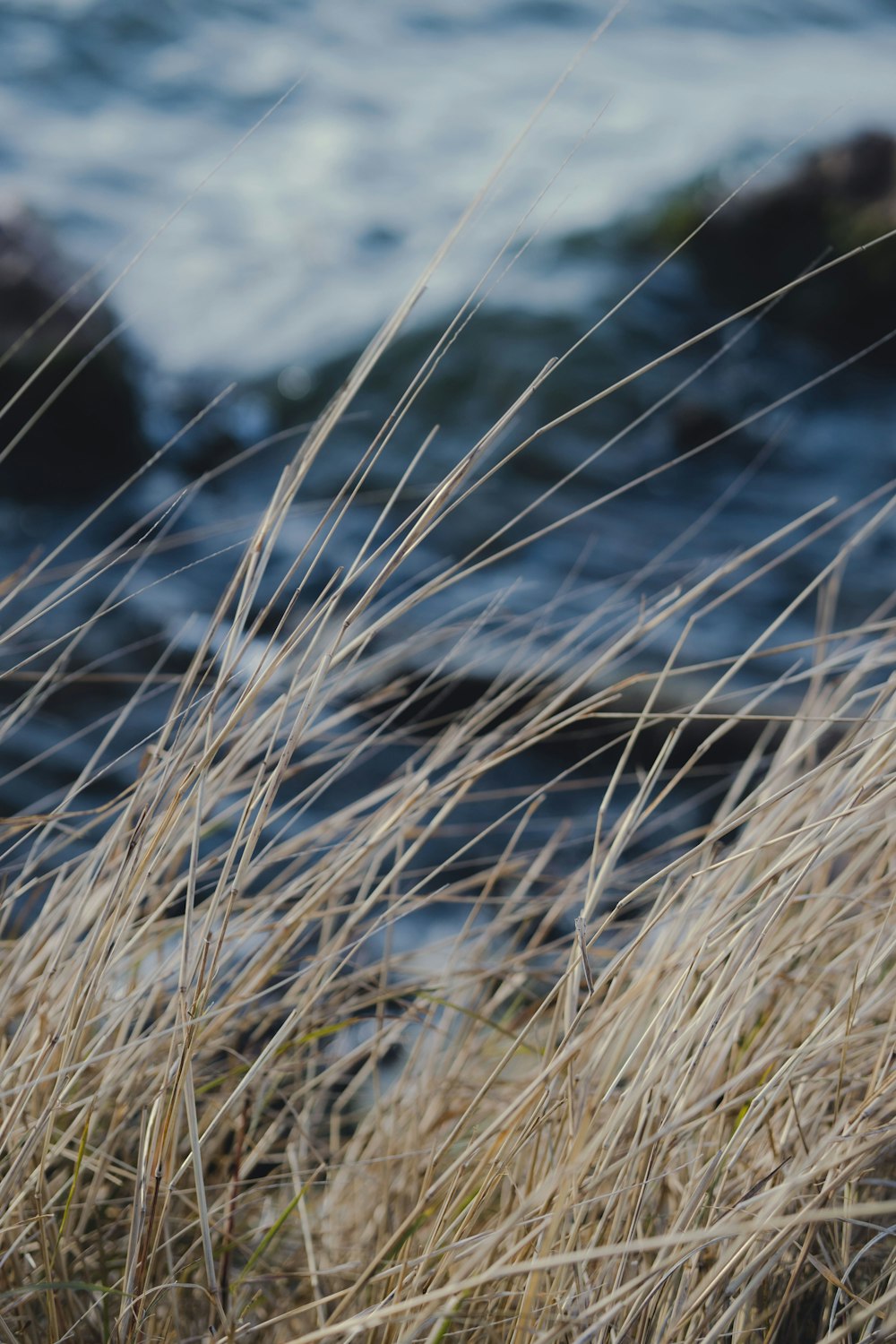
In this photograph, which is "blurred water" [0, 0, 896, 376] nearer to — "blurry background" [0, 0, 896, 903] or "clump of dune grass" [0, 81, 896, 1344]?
"blurry background" [0, 0, 896, 903]

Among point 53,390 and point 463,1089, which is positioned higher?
point 53,390

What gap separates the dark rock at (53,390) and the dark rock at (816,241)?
3.55 m

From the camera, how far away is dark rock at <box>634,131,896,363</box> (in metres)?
6.64

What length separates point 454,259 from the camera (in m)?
7.66

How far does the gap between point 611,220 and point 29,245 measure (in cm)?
403

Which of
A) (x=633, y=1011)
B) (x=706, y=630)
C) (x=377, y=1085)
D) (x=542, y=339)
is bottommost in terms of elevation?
(x=706, y=630)

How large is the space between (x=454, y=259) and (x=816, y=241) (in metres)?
2.24

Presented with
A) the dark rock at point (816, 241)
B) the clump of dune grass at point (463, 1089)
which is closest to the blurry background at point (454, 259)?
the dark rock at point (816, 241)

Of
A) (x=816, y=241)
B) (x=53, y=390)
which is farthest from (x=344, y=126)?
(x=53, y=390)

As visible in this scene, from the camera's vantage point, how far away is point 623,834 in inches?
46.3

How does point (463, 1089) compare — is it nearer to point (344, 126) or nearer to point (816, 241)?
point (816, 241)

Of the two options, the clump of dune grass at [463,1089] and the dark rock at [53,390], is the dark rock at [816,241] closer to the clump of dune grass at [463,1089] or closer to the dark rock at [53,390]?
the dark rock at [53,390]

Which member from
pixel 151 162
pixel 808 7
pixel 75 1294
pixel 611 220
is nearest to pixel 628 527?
pixel 611 220

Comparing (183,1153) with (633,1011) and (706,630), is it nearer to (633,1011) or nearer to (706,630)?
(633,1011)
